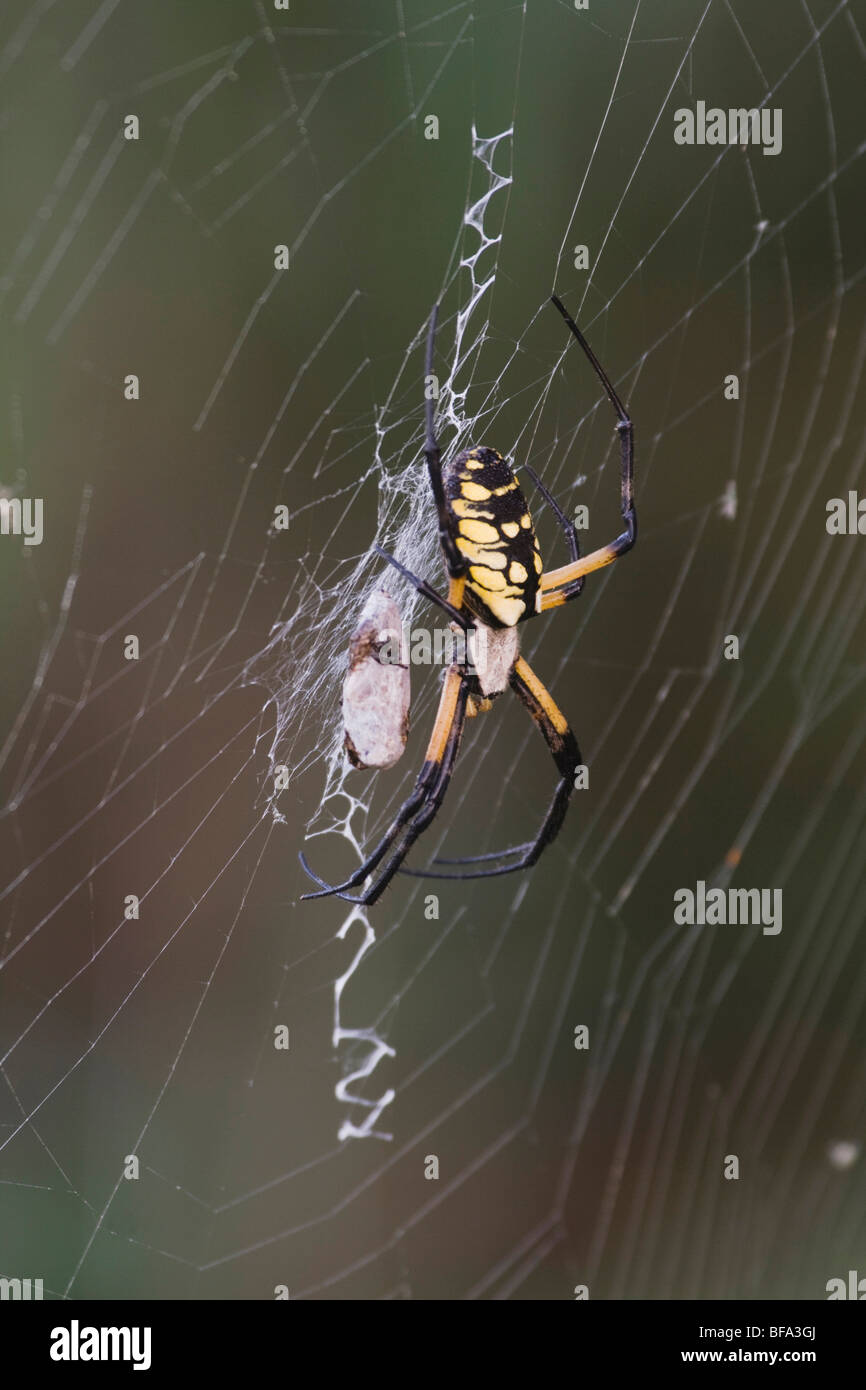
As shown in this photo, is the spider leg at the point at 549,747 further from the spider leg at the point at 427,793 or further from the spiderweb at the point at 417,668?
the spiderweb at the point at 417,668

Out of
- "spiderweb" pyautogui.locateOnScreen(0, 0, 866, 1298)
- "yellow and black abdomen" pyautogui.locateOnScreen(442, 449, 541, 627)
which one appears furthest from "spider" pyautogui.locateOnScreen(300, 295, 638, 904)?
"spiderweb" pyautogui.locateOnScreen(0, 0, 866, 1298)

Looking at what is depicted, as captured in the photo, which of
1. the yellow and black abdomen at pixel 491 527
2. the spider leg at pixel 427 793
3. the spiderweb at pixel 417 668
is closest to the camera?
the yellow and black abdomen at pixel 491 527

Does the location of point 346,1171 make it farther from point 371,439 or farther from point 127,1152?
point 371,439

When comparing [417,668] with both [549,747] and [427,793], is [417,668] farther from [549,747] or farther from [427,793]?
[427,793]

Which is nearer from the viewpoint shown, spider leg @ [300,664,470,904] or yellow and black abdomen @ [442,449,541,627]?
yellow and black abdomen @ [442,449,541,627]

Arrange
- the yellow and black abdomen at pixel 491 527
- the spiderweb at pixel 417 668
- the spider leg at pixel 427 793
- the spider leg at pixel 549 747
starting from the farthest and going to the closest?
1. the spiderweb at pixel 417 668
2. the spider leg at pixel 549 747
3. the spider leg at pixel 427 793
4. the yellow and black abdomen at pixel 491 527

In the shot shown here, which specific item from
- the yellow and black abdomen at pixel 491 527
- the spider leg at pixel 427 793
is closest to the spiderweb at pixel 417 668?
the spider leg at pixel 427 793

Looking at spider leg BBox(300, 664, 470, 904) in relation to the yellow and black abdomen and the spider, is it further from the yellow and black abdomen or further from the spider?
the yellow and black abdomen

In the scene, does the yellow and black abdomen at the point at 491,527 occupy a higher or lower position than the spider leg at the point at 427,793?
higher
